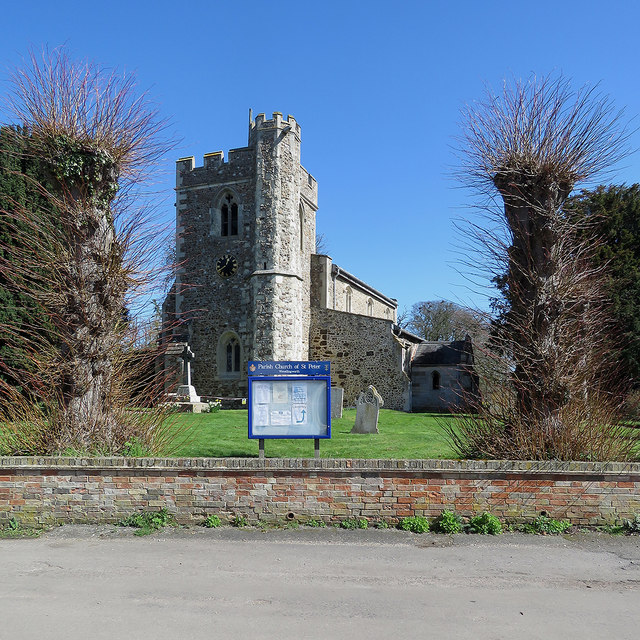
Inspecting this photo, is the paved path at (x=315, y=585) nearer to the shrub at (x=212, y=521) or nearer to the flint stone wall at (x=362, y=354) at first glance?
the shrub at (x=212, y=521)

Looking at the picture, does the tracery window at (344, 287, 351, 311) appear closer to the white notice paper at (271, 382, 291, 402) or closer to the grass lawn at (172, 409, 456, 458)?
the grass lawn at (172, 409, 456, 458)

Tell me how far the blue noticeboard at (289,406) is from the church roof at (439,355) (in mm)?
24559

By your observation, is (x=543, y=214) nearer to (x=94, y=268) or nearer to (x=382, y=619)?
(x=382, y=619)

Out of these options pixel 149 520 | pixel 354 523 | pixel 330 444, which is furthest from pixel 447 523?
pixel 330 444

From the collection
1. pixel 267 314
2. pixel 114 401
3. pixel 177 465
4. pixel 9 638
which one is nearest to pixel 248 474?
pixel 177 465

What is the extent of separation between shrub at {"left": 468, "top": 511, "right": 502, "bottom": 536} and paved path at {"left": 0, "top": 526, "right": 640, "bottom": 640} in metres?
0.16

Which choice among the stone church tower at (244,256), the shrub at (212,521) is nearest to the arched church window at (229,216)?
the stone church tower at (244,256)

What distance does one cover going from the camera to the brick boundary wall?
6762 mm

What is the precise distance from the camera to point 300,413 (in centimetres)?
768

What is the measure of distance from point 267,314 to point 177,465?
54.3ft

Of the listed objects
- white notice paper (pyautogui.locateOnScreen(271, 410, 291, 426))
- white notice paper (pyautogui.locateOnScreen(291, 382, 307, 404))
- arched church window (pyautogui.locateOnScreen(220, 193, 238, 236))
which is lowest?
white notice paper (pyautogui.locateOnScreen(271, 410, 291, 426))

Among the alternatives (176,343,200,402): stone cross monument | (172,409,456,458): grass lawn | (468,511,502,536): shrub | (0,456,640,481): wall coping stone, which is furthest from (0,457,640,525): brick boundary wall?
(176,343,200,402): stone cross monument

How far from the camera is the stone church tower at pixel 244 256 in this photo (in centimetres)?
2381

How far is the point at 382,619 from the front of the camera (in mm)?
4434
